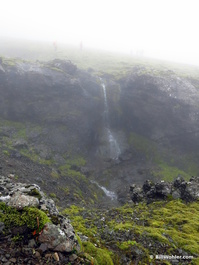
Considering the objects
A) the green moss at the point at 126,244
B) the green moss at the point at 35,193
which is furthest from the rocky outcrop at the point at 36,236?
the green moss at the point at 126,244

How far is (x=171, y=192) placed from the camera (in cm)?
2502

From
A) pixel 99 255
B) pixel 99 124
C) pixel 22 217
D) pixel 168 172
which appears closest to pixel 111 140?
pixel 99 124

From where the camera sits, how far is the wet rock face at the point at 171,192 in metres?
23.8

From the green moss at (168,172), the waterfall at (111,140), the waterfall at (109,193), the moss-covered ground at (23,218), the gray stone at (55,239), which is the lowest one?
the waterfall at (109,193)

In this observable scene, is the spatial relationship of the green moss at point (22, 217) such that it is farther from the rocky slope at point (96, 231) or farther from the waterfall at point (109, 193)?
the waterfall at point (109, 193)

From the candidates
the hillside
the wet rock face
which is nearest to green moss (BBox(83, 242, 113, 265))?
the hillside

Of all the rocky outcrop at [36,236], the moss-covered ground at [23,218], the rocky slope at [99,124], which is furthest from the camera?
the rocky slope at [99,124]

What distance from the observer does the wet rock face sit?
2379 centimetres

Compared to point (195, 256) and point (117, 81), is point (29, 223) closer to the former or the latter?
point (195, 256)

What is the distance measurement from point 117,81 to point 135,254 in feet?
182

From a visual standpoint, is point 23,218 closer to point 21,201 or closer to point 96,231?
point 21,201

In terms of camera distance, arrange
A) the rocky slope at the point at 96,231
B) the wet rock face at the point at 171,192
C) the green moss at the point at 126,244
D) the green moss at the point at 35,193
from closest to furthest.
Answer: the rocky slope at the point at 96,231 < the green moss at the point at 35,193 < the green moss at the point at 126,244 < the wet rock face at the point at 171,192

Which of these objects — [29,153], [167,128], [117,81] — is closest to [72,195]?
[29,153]

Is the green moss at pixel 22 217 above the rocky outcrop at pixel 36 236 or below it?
above
